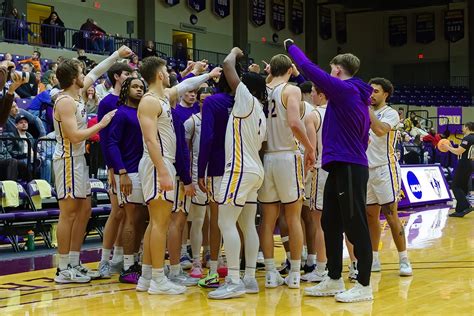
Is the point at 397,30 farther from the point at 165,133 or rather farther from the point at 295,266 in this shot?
the point at 165,133

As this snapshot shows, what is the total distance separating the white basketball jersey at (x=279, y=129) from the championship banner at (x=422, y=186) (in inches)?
324

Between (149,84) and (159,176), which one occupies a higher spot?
(149,84)

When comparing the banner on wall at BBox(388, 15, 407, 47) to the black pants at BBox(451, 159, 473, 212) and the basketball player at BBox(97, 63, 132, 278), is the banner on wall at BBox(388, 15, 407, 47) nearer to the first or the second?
the black pants at BBox(451, 159, 473, 212)

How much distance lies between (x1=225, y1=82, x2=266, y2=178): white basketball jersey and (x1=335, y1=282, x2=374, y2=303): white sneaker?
1148mm

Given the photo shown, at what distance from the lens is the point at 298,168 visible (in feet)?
19.6

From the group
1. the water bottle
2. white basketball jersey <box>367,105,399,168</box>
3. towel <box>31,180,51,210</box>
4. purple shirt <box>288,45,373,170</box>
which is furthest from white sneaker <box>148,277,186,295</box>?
towel <box>31,180,51,210</box>

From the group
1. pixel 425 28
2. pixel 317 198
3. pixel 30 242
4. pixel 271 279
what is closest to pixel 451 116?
pixel 425 28

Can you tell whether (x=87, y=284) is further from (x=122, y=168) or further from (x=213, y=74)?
(x=213, y=74)

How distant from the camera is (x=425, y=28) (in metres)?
36.2

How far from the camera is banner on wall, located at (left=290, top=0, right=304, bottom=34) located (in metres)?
33.1

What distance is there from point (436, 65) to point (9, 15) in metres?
24.2

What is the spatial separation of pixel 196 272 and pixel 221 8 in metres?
23.8

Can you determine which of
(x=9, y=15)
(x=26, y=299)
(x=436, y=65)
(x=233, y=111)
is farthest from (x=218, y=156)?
(x=436, y=65)

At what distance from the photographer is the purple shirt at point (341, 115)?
5.38 metres
